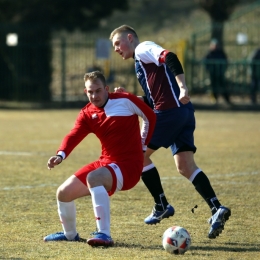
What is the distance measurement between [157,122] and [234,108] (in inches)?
682

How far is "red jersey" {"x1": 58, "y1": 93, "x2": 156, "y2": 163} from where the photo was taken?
255 inches

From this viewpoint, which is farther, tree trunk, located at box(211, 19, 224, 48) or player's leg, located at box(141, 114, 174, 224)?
tree trunk, located at box(211, 19, 224, 48)

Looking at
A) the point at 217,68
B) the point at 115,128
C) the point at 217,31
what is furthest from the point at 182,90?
the point at 217,31

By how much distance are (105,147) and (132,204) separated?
77.7 inches

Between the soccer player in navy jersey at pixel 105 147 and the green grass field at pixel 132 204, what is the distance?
14.8 inches

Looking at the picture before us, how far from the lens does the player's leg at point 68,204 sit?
6.38m

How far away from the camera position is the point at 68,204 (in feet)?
21.2

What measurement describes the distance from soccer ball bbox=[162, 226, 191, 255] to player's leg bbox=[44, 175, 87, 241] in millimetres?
835

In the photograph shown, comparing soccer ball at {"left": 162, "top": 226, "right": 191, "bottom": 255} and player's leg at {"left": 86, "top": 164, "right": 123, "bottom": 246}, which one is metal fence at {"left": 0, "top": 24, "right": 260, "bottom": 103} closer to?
player's leg at {"left": 86, "top": 164, "right": 123, "bottom": 246}

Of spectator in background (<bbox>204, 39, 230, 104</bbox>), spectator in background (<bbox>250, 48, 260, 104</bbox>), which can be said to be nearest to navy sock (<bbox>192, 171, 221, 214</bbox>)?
spectator in background (<bbox>250, 48, 260, 104</bbox>)

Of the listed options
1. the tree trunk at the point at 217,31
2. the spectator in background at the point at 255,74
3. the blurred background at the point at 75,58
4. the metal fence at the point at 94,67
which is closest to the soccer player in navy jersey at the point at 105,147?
the blurred background at the point at 75,58

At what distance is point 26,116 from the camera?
71.6ft

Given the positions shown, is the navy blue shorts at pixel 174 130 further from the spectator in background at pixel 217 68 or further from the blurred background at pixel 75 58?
the spectator in background at pixel 217 68

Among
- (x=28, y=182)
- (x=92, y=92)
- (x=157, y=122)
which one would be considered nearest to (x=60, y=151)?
(x=92, y=92)
